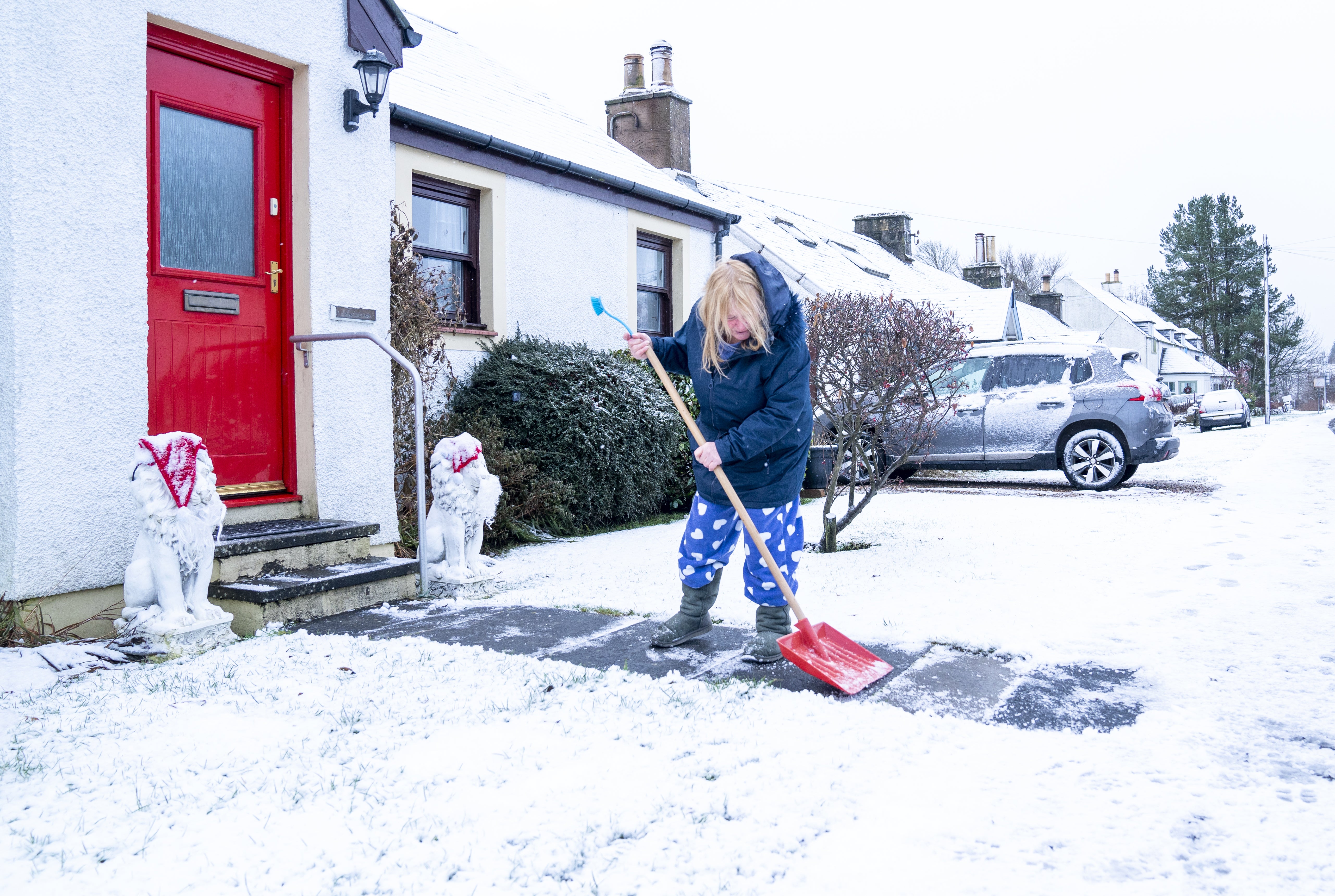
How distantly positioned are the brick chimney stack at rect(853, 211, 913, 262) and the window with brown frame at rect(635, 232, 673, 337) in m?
17.9

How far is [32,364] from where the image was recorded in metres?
3.94

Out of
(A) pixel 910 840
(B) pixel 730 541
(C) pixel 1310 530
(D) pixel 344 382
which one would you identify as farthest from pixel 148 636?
(C) pixel 1310 530

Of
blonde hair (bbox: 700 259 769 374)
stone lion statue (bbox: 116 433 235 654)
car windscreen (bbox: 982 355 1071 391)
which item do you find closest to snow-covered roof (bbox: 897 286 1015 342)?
car windscreen (bbox: 982 355 1071 391)

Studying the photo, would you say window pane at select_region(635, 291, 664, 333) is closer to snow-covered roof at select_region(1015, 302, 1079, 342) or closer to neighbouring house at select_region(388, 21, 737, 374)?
neighbouring house at select_region(388, 21, 737, 374)

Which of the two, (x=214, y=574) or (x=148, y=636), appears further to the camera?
(x=214, y=574)

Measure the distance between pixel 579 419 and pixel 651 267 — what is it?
12.8 feet

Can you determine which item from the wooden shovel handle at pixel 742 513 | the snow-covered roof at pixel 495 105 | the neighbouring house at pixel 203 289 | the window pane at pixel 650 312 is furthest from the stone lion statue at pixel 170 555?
the window pane at pixel 650 312

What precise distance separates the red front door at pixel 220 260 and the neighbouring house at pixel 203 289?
0.01 m

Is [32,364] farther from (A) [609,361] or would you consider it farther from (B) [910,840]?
(A) [609,361]

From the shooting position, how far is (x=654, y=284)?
1089 centimetres

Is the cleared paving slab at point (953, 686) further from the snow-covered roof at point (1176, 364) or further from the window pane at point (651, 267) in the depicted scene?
the snow-covered roof at point (1176, 364)

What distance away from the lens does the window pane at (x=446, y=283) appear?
306 inches

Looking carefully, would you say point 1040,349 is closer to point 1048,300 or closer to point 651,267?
point 651,267

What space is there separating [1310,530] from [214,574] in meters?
7.49
